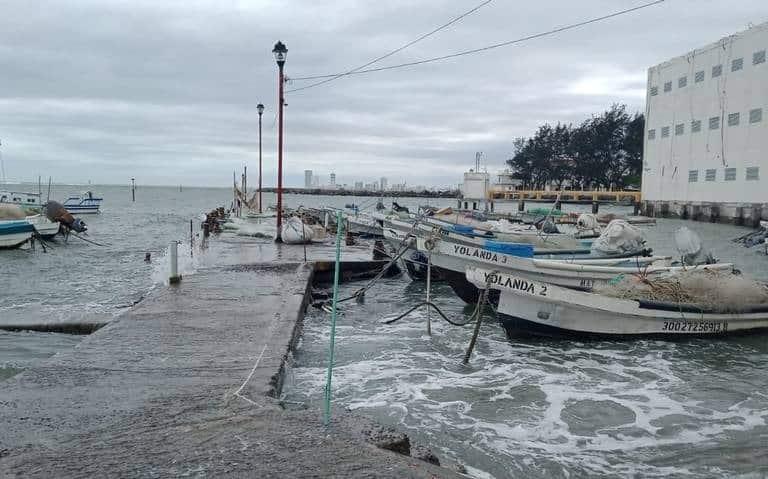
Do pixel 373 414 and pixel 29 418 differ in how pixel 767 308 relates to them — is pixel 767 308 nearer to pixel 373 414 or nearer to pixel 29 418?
pixel 373 414

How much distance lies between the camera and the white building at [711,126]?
3872cm

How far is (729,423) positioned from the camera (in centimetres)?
680

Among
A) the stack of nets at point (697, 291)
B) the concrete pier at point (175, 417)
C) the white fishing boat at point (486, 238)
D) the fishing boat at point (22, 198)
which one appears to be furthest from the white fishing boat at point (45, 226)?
the stack of nets at point (697, 291)

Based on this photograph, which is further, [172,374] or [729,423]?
[729,423]

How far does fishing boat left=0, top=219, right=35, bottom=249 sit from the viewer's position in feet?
76.6

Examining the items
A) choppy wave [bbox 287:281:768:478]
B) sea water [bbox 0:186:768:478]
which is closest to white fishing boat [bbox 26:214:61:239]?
sea water [bbox 0:186:768:478]

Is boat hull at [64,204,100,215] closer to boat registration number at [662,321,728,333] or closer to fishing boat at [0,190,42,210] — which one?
fishing boat at [0,190,42,210]

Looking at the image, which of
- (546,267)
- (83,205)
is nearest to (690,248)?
(546,267)

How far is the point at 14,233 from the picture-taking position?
77.9 ft

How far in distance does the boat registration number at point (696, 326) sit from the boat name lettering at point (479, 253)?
3244 millimetres

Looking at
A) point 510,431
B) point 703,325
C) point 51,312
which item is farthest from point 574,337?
point 51,312

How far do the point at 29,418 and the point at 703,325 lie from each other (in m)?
10.4

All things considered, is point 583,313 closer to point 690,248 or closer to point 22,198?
point 690,248

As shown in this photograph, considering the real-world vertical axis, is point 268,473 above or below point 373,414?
above
